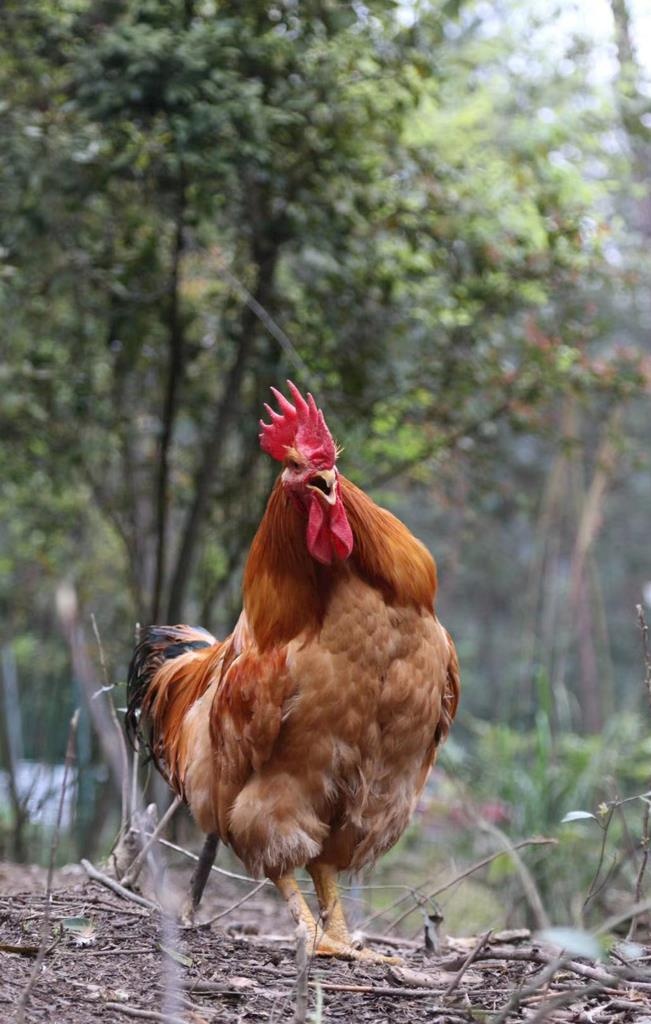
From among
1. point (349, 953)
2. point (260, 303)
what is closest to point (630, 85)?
point (260, 303)

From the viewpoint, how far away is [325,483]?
341cm

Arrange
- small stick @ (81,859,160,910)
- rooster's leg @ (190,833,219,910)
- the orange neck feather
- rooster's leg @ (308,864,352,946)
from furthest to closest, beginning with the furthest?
rooster's leg @ (190,833,219,910) < small stick @ (81,859,160,910) < rooster's leg @ (308,864,352,946) < the orange neck feather

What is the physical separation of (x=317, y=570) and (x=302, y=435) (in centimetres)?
44

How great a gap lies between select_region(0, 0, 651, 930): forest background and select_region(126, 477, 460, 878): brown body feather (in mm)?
2127

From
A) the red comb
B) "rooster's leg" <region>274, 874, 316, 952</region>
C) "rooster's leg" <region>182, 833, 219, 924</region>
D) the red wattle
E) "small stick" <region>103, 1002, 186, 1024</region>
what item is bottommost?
"rooster's leg" <region>182, 833, 219, 924</region>

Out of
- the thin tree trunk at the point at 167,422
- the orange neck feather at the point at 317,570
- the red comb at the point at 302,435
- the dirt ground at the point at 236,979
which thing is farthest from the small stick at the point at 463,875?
the thin tree trunk at the point at 167,422

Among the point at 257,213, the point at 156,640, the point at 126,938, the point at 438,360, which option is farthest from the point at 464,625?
the point at 126,938

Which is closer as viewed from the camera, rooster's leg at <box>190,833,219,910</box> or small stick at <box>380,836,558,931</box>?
small stick at <box>380,836,558,931</box>

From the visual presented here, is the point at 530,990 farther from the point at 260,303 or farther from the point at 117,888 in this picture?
the point at 260,303

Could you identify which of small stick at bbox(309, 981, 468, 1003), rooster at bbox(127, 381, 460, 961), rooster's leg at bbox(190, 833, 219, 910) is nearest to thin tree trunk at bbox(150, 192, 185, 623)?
rooster's leg at bbox(190, 833, 219, 910)

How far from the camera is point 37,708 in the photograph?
33.2 feet

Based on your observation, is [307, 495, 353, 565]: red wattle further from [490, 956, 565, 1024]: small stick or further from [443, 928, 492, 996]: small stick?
[490, 956, 565, 1024]: small stick

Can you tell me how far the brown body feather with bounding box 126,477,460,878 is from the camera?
3.39 m

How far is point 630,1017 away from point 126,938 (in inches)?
61.0
